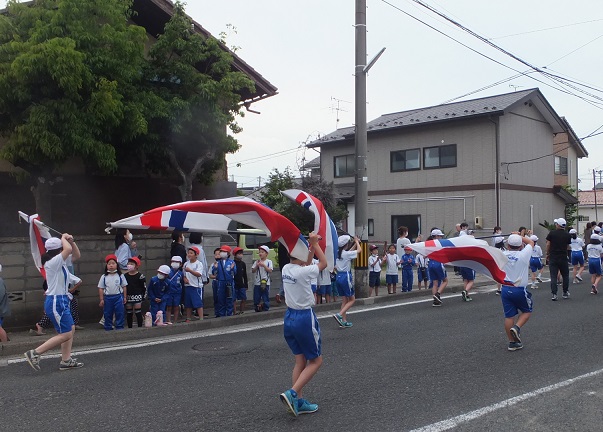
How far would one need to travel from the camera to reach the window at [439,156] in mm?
24902

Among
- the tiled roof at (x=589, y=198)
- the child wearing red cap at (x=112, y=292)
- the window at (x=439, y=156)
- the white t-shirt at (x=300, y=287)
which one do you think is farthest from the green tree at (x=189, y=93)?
the tiled roof at (x=589, y=198)

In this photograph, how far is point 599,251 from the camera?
14.4m

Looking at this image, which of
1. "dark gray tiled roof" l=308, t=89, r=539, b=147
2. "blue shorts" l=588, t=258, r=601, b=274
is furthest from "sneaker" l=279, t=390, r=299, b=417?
"dark gray tiled roof" l=308, t=89, r=539, b=147

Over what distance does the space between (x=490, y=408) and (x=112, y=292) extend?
6495 mm

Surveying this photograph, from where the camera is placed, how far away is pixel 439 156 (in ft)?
82.9

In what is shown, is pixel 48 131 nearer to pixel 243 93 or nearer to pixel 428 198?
pixel 243 93

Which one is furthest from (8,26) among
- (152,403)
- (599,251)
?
(599,251)

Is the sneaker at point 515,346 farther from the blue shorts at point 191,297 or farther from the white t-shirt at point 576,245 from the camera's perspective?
the white t-shirt at point 576,245

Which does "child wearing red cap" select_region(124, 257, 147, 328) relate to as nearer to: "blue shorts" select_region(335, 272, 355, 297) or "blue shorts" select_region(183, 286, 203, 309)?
"blue shorts" select_region(183, 286, 203, 309)

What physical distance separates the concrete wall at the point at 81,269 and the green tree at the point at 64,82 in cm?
182

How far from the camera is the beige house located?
78.6 ft

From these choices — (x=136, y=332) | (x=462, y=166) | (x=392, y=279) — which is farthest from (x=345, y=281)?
(x=462, y=166)

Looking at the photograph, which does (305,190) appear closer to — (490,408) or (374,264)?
(374,264)

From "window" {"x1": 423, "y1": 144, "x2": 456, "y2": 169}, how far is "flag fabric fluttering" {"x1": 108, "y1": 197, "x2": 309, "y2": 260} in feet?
62.6
